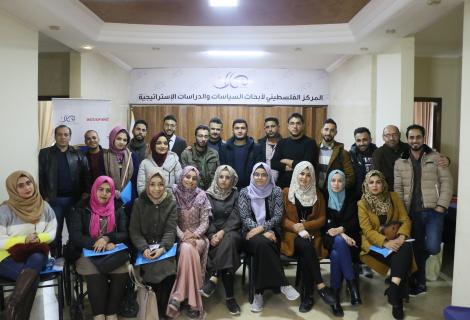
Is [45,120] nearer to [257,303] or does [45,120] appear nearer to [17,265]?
[17,265]

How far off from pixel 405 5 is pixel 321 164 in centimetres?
157

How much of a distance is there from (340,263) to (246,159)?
1.45m

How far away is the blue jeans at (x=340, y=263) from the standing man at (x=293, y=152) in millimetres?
868

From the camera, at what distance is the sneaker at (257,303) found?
338cm

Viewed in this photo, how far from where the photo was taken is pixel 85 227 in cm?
326

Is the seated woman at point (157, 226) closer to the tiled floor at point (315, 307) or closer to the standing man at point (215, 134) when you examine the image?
the tiled floor at point (315, 307)

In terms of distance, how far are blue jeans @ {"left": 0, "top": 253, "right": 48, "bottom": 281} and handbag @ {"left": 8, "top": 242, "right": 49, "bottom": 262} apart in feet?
0.09

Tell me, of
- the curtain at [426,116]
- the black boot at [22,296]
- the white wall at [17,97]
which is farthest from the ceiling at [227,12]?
the curtain at [426,116]

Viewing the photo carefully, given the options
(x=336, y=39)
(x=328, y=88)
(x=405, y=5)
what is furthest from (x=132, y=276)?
(x=328, y=88)

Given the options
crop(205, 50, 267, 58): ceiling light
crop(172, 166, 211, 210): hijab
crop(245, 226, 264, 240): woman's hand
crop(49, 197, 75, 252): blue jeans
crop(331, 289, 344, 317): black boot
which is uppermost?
crop(205, 50, 267, 58): ceiling light

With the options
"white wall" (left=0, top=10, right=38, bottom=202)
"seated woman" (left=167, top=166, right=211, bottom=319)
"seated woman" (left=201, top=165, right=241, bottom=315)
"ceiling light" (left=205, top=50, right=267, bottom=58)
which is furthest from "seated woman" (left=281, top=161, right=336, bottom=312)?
"ceiling light" (left=205, top=50, right=267, bottom=58)

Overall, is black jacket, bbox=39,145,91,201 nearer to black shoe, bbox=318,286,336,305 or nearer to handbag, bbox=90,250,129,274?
handbag, bbox=90,250,129,274

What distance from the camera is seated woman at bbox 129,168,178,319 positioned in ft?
10.6

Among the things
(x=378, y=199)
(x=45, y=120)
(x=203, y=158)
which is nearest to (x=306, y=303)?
(x=378, y=199)
